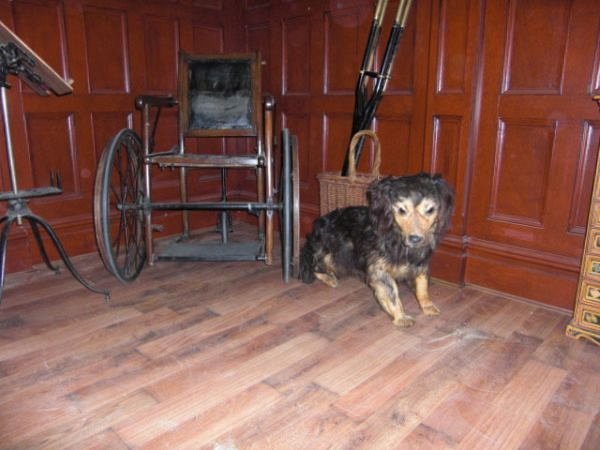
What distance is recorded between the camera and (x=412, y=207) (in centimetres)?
183

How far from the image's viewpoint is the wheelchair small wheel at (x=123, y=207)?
204 centimetres

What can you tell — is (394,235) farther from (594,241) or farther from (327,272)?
(594,241)

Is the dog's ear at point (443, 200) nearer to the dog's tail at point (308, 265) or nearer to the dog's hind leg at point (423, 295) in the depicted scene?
the dog's hind leg at point (423, 295)


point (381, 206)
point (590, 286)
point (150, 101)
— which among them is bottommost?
point (590, 286)

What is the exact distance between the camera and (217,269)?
261 centimetres

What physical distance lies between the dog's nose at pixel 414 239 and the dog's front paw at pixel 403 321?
335 mm

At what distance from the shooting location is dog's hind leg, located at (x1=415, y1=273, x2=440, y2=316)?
6.81ft

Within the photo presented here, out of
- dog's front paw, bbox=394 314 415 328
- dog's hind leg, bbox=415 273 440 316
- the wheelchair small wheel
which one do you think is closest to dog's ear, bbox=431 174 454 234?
dog's hind leg, bbox=415 273 440 316

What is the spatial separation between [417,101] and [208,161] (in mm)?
1094

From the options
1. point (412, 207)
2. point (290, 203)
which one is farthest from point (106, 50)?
point (412, 207)

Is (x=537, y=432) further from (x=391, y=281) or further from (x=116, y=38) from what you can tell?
(x=116, y=38)

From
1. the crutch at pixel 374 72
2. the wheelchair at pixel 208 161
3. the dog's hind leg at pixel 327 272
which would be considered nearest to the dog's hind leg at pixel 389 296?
the dog's hind leg at pixel 327 272

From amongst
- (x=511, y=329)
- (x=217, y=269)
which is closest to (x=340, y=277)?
(x=217, y=269)

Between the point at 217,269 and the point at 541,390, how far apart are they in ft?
5.42
